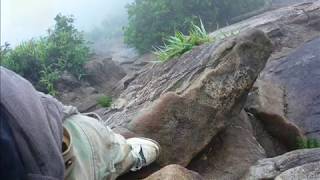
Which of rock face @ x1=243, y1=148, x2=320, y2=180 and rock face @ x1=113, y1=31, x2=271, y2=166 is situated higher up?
rock face @ x1=113, y1=31, x2=271, y2=166

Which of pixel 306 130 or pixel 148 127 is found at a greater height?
pixel 148 127

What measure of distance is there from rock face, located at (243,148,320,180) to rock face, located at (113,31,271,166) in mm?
653

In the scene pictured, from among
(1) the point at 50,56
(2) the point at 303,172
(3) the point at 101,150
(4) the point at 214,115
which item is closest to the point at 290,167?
(2) the point at 303,172

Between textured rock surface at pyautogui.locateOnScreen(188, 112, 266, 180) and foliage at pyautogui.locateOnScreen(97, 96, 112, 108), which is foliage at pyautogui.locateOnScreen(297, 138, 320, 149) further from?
foliage at pyautogui.locateOnScreen(97, 96, 112, 108)

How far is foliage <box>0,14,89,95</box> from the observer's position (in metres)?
12.3

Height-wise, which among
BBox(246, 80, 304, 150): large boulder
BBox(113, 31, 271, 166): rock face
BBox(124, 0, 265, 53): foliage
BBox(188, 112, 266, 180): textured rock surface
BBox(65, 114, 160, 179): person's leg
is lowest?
BBox(124, 0, 265, 53): foliage

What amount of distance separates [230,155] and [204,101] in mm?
592

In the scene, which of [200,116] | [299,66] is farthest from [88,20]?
[200,116]

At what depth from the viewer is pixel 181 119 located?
14.8ft

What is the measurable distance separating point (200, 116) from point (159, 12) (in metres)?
12.6

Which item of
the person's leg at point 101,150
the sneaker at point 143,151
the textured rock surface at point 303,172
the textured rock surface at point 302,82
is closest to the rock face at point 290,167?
the textured rock surface at point 303,172

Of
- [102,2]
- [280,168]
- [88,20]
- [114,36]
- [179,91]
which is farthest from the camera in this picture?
[102,2]

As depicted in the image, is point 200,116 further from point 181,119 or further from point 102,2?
point 102,2

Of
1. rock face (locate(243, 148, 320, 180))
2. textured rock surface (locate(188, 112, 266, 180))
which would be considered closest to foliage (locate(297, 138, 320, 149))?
textured rock surface (locate(188, 112, 266, 180))
